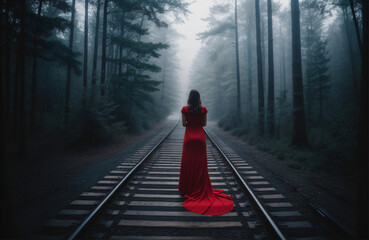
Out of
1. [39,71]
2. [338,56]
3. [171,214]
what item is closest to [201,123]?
[171,214]

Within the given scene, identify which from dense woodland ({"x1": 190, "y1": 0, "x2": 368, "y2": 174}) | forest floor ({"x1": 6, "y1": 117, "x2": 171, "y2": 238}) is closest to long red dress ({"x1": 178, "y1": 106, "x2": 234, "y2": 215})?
forest floor ({"x1": 6, "y1": 117, "x2": 171, "y2": 238})

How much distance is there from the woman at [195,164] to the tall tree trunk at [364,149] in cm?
189

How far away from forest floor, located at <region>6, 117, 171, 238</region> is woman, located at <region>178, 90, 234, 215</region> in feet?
8.40

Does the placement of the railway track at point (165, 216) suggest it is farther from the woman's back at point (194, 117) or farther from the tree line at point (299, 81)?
the woman's back at point (194, 117)

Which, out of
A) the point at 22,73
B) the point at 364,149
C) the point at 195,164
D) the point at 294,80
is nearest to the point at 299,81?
the point at 294,80

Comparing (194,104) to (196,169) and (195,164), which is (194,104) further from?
(196,169)

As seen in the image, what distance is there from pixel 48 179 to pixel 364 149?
720 centimetres

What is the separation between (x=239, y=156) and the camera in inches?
294

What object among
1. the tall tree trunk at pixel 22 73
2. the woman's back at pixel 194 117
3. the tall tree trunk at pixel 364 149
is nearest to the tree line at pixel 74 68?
the tall tree trunk at pixel 22 73

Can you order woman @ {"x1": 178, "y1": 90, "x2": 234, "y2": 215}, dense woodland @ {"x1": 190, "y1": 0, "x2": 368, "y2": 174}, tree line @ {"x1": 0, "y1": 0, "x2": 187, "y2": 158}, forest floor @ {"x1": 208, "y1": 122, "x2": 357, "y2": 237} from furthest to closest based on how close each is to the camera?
tree line @ {"x1": 0, "y1": 0, "x2": 187, "y2": 158} < dense woodland @ {"x1": 190, "y1": 0, "x2": 368, "y2": 174} < woman @ {"x1": 178, "y1": 90, "x2": 234, "y2": 215} < forest floor @ {"x1": 208, "y1": 122, "x2": 357, "y2": 237}

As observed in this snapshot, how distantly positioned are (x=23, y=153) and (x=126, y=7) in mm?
9830

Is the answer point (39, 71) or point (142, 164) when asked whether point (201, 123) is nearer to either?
point (142, 164)

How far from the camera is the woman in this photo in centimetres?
362

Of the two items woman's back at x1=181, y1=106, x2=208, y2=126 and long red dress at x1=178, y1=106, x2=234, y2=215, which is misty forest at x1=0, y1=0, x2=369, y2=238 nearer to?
long red dress at x1=178, y1=106, x2=234, y2=215
